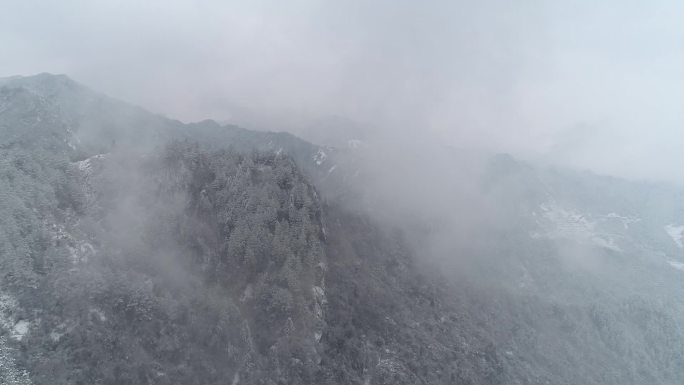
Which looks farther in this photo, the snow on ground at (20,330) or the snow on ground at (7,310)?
the snow on ground at (7,310)

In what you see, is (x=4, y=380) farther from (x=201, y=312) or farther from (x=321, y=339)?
(x=321, y=339)

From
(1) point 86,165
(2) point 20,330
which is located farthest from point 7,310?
(1) point 86,165

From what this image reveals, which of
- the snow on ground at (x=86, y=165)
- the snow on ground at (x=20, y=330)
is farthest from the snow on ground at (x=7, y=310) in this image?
the snow on ground at (x=86, y=165)

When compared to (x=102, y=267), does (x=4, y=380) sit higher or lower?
lower

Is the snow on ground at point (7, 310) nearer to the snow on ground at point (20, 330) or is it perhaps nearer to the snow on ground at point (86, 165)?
the snow on ground at point (20, 330)

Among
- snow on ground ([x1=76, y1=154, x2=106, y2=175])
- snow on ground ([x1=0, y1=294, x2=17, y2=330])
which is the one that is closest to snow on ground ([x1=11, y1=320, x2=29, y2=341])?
snow on ground ([x1=0, y1=294, x2=17, y2=330])

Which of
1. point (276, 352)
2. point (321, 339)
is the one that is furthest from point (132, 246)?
point (321, 339)

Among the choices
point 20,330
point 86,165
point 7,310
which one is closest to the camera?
point 20,330

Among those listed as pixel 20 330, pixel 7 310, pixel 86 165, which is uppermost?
pixel 86 165

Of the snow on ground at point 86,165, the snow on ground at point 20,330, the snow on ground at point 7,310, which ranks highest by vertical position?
the snow on ground at point 86,165

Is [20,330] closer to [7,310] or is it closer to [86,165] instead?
[7,310]

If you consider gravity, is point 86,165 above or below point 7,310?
above
